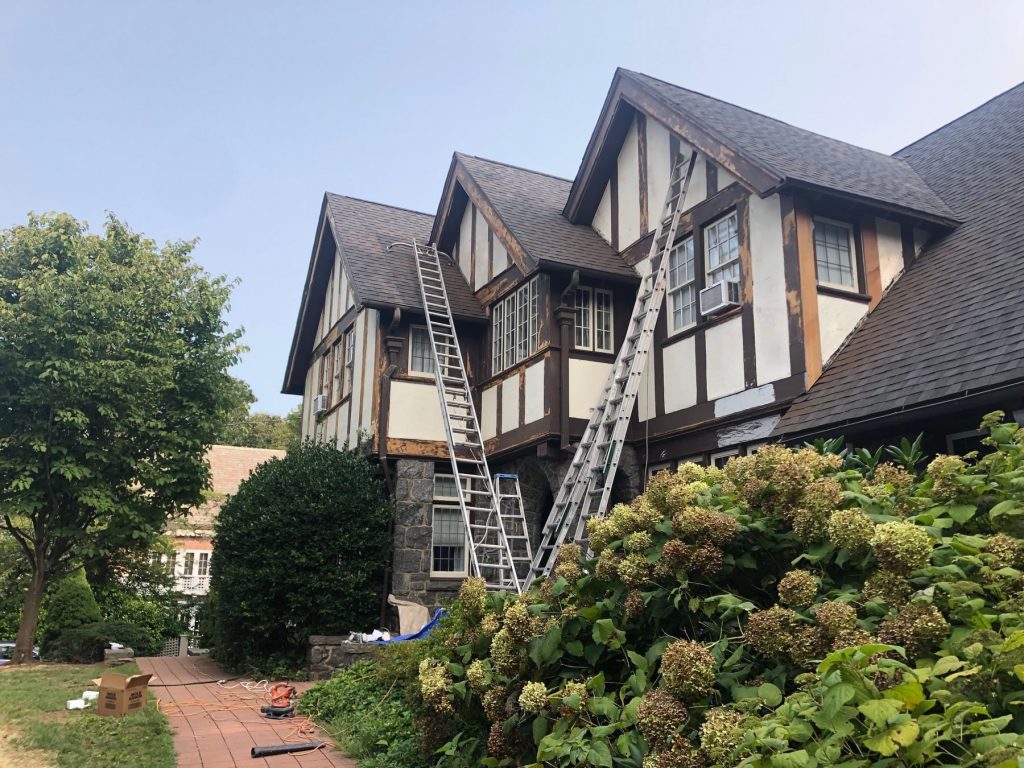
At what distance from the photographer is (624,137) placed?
45.7 feet

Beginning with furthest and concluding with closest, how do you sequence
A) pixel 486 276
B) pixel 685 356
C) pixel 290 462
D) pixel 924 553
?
pixel 486 276 → pixel 290 462 → pixel 685 356 → pixel 924 553

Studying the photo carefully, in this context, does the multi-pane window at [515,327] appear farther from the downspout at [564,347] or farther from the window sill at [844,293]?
the window sill at [844,293]

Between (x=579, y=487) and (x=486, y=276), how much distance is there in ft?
20.8

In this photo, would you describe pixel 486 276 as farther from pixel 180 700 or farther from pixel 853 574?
pixel 853 574

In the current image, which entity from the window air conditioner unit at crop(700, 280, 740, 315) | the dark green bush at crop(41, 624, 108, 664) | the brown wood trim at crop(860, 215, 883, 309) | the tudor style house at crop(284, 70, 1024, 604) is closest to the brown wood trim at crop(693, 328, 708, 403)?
the tudor style house at crop(284, 70, 1024, 604)

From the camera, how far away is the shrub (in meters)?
13.6

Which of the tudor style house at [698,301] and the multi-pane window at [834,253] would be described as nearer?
the tudor style house at [698,301]

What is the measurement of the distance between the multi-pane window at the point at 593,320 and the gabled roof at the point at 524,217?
0.56 metres

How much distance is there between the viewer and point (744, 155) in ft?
34.1

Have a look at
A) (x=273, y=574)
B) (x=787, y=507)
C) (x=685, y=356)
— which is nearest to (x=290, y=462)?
(x=273, y=574)

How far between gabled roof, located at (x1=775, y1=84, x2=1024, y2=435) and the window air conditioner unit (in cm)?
148

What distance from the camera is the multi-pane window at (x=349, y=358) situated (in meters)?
17.5

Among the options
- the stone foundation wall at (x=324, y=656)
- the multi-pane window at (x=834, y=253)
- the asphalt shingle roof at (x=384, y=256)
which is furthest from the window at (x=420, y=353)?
the multi-pane window at (x=834, y=253)

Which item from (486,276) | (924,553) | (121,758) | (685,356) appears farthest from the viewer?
(486,276)
